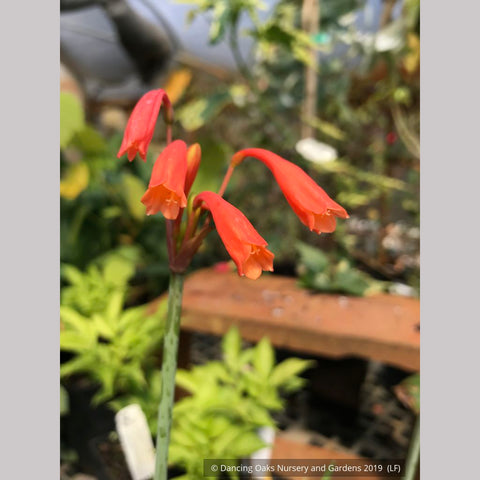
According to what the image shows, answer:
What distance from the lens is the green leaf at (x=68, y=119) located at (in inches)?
33.3

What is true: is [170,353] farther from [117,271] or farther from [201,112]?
[201,112]

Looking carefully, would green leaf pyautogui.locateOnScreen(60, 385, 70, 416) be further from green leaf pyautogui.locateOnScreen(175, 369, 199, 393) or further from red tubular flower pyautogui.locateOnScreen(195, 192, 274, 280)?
red tubular flower pyautogui.locateOnScreen(195, 192, 274, 280)

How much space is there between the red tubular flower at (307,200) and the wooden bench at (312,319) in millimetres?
441

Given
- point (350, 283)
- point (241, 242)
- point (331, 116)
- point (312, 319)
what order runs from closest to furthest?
point (241, 242), point (312, 319), point (350, 283), point (331, 116)

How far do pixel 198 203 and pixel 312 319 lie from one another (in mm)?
499

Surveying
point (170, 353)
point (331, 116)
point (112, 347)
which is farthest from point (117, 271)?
point (331, 116)

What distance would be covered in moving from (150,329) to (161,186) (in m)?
0.41

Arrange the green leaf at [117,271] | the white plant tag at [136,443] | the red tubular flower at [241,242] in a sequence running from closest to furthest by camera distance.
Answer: the red tubular flower at [241,242] < the white plant tag at [136,443] < the green leaf at [117,271]

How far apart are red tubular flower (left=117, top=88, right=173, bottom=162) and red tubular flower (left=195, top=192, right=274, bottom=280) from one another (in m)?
0.06

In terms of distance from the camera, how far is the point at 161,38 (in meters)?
1.33

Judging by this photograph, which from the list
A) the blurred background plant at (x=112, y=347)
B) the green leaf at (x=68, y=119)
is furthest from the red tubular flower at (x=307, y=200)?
the green leaf at (x=68, y=119)

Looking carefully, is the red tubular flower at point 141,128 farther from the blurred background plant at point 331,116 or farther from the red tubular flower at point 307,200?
the blurred background plant at point 331,116

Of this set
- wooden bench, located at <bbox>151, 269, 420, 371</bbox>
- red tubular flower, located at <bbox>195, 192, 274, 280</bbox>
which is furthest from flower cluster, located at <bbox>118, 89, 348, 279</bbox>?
wooden bench, located at <bbox>151, 269, 420, 371</bbox>

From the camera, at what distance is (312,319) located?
70 centimetres
